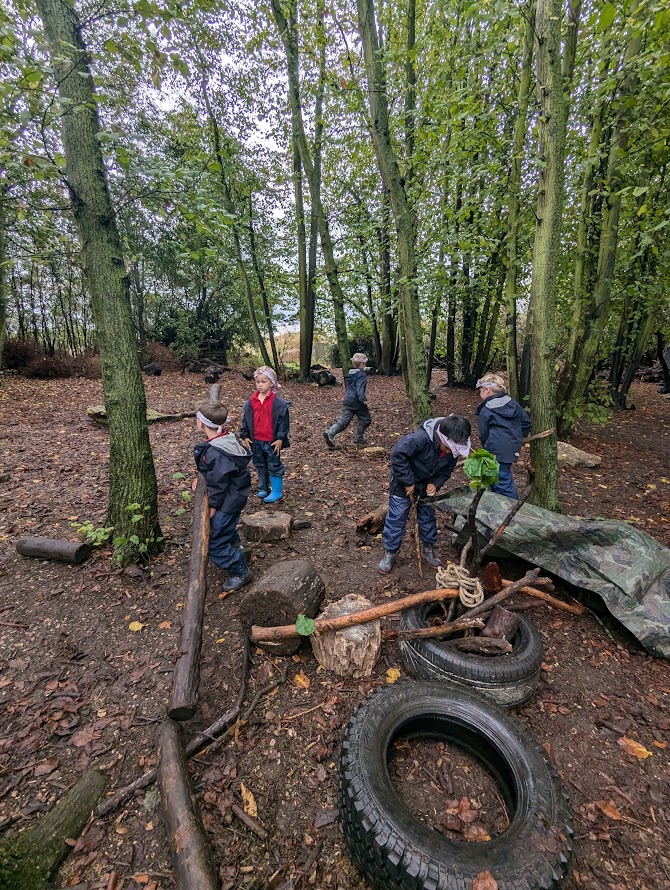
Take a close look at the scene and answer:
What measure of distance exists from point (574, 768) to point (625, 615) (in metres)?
1.24

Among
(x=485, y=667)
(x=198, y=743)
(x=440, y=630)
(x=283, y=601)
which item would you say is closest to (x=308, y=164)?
(x=283, y=601)

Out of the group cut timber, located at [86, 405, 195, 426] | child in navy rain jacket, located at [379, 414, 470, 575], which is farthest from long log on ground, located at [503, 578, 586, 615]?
cut timber, located at [86, 405, 195, 426]

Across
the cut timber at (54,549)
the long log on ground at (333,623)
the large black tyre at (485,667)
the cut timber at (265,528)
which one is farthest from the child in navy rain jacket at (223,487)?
the large black tyre at (485,667)

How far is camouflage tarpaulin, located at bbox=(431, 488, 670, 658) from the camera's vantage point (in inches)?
112

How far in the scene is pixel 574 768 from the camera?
2.20 metres

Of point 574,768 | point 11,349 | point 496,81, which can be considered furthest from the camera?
point 11,349

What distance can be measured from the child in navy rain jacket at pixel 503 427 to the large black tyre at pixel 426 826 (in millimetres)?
2683

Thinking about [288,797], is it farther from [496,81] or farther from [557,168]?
[496,81]

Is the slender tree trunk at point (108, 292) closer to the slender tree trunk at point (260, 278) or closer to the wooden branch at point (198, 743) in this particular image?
the wooden branch at point (198, 743)

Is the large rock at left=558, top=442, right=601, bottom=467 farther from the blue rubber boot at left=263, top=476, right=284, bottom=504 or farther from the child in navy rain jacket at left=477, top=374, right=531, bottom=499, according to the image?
the blue rubber boot at left=263, top=476, right=284, bottom=504

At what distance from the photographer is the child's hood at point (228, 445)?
3.59 metres

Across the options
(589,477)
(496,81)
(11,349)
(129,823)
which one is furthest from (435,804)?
(11,349)

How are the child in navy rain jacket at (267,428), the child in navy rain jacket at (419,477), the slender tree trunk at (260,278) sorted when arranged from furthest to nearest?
the slender tree trunk at (260,278) < the child in navy rain jacket at (267,428) < the child in navy rain jacket at (419,477)

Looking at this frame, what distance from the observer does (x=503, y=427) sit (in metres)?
4.37
